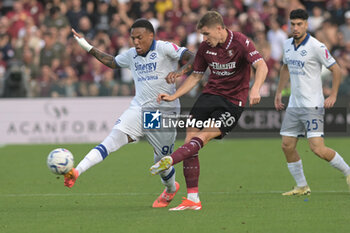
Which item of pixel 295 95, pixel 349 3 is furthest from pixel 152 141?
pixel 349 3

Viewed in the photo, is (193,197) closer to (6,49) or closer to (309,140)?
(309,140)

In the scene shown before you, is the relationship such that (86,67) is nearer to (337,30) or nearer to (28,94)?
(28,94)

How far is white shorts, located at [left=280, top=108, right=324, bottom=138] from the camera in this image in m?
9.98

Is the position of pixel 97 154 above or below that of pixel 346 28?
below

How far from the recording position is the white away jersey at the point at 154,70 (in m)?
9.25

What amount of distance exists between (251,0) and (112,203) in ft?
45.3

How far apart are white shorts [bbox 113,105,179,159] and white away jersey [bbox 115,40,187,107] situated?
197mm

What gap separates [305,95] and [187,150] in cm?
243

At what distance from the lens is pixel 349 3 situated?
21.7 m

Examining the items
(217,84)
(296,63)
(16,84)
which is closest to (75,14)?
(16,84)

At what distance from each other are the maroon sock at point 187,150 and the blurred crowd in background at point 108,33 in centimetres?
1038

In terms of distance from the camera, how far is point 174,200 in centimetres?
981

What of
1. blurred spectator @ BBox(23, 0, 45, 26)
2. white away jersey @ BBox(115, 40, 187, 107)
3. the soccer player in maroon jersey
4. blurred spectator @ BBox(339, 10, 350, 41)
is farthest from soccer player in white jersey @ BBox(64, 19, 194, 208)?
blurred spectator @ BBox(23, 0, 45, 26)

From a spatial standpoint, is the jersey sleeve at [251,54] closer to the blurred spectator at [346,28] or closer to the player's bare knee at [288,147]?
the player's bare knee at [288,147]
